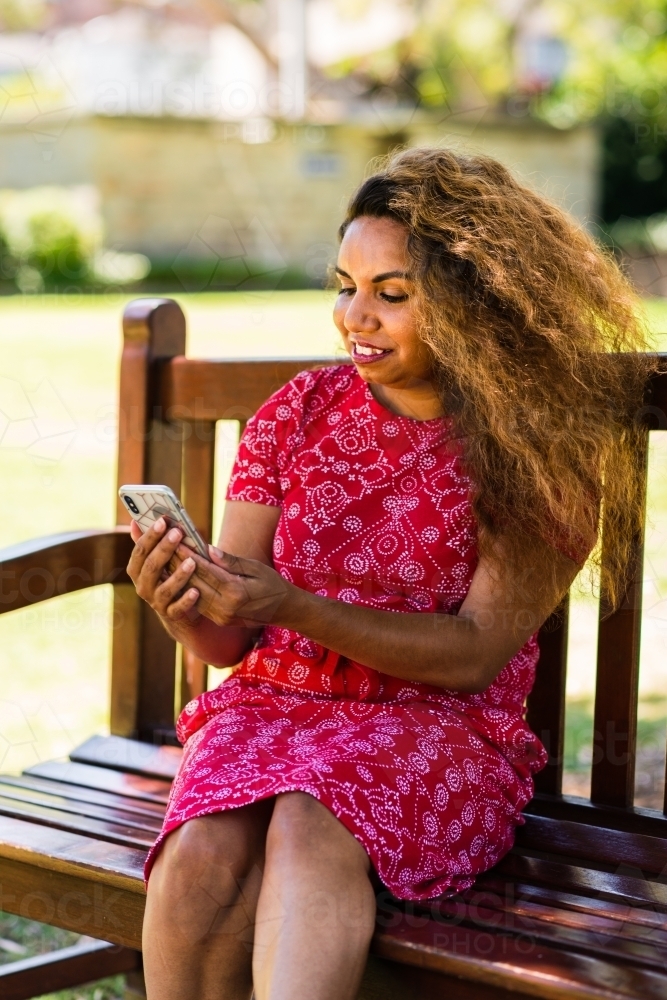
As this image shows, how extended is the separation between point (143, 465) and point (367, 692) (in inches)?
38.7

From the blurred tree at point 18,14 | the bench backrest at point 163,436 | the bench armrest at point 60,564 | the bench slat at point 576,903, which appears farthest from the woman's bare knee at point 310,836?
the blurred tree at point 18,14

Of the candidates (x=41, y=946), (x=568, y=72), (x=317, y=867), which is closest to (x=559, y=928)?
(x=317, y=867)

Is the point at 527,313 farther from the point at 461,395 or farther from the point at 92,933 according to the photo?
the point at 92,933

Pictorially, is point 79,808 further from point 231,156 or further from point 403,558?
point 231,156

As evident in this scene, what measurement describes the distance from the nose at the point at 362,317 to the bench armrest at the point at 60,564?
87 cm

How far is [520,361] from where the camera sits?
90.9 inches

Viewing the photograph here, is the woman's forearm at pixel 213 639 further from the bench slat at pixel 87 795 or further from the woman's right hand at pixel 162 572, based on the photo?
the bench slat at pixel 87 795

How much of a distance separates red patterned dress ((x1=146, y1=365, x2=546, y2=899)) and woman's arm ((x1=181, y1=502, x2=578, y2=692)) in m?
0.08

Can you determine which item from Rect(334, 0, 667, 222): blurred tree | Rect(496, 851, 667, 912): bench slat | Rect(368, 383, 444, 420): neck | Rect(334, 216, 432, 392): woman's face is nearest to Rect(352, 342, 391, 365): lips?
Rect(334, 216, 432, 392): woman's face

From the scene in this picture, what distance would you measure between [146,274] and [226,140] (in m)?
3.85

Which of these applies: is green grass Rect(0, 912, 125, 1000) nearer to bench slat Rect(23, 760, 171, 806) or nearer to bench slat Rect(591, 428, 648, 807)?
bench slat Rect(23, 760, 171, 806)

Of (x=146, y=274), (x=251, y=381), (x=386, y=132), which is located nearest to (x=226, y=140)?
(x=386, y=132)

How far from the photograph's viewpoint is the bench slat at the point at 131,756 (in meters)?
2.78

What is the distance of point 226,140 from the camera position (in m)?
19.4
